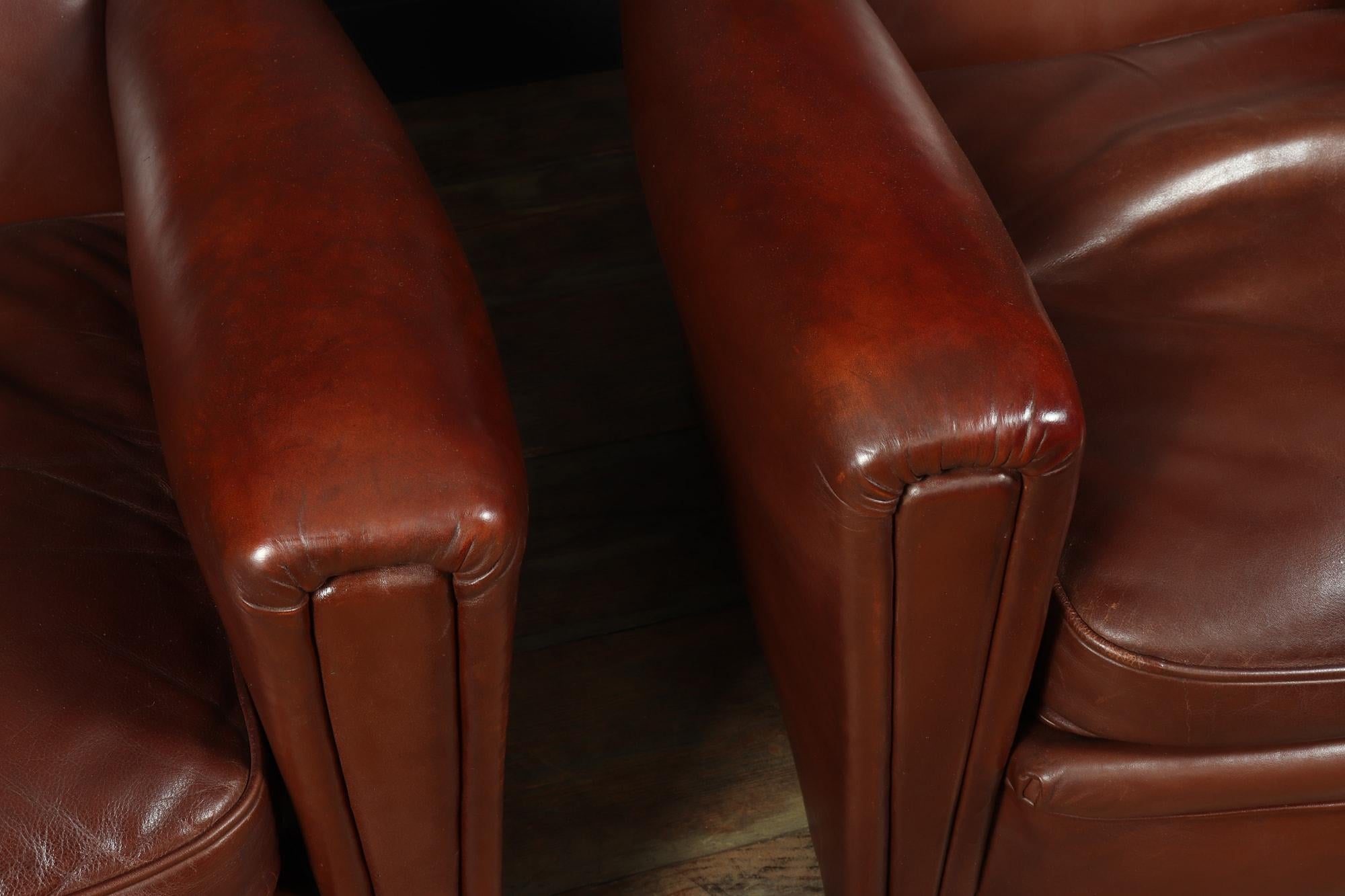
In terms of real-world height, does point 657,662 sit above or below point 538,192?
below

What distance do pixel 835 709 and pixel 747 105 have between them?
389mm

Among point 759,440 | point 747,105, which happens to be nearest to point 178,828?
point 759,440

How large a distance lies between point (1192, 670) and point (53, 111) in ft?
3.17

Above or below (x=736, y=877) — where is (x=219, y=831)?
above

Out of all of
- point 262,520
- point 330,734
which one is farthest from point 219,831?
point 262,520

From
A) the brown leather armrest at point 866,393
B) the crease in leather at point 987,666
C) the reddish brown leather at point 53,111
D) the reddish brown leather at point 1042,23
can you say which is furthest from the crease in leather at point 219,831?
the reddish brown leather at point 1042,23

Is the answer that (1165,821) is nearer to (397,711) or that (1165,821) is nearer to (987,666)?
(987,666)

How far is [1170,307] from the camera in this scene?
0.93m

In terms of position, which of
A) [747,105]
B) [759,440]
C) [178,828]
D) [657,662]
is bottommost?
[657,662]

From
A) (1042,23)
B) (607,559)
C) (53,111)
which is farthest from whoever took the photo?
(607,559)

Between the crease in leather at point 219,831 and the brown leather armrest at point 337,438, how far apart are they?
0.07 ft

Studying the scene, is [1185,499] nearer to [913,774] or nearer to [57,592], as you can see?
[913,774]

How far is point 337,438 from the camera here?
62 centimetres

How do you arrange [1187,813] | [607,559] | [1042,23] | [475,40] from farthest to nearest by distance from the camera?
[475,40]
[607,559]
[1042,23]
[1187,813]
